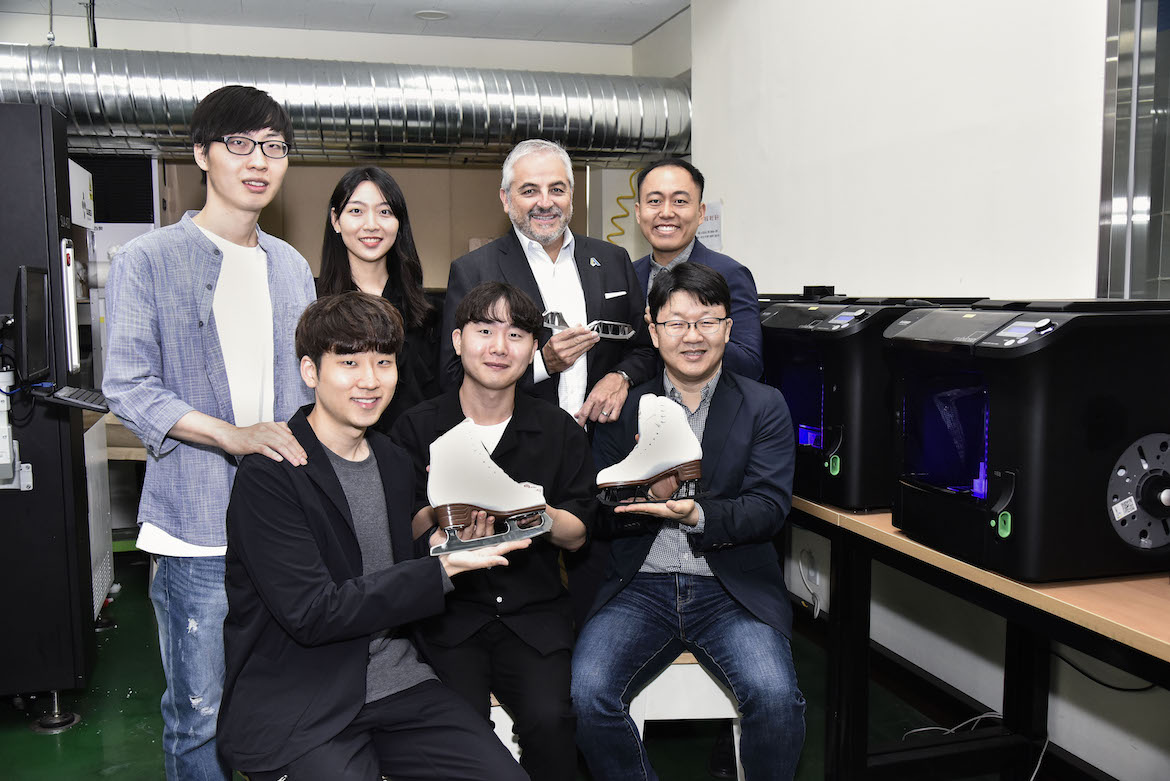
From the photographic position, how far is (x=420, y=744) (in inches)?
65.4

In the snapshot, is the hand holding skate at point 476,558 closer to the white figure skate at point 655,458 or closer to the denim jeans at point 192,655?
the white figure skate at point 655,458

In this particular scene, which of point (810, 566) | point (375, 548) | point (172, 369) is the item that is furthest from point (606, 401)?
point (810, 566)

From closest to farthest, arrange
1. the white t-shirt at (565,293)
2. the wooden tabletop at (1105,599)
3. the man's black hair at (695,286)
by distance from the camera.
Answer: the wooden tabletop at (1105,599), the man's black hair at (695,286), the white t-shirt at (565,293)

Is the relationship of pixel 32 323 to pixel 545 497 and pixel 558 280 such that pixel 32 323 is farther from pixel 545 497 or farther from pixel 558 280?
pixel 545 497

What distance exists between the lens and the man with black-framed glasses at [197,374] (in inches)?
68.7

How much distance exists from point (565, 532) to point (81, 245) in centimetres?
235

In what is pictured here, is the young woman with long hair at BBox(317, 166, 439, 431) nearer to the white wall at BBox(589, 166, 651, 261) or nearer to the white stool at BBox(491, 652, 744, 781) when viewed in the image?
Result: the white stool at BBox(491, 652, 744, 781)

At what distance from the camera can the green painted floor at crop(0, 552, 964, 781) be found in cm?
270

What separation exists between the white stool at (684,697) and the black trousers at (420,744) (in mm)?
524

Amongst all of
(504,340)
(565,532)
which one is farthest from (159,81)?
(565,532)

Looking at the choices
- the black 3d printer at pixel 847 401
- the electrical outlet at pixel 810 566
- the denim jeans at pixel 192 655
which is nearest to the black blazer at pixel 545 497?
the denim jeans at pixel 192 655

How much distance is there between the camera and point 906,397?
1.98 metres

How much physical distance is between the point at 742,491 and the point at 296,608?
1090mm

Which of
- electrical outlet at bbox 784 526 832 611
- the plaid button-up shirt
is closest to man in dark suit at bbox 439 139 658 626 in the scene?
the plaid button-up shirt
